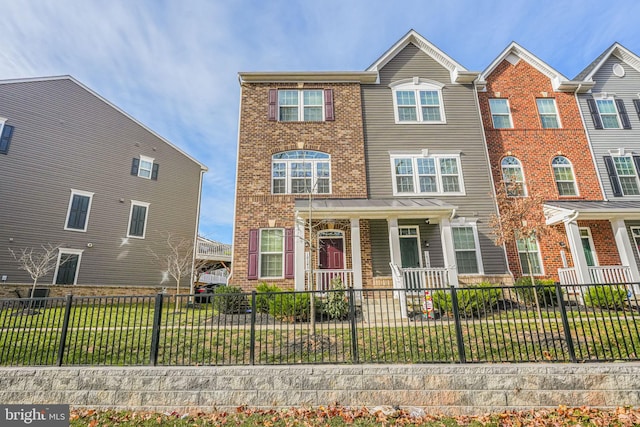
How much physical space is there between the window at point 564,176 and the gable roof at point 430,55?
17.6 feet

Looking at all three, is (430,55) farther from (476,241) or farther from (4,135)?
(4,135)

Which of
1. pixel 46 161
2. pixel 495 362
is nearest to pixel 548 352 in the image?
pixel 495 362

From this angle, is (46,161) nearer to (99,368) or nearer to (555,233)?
(99,368)

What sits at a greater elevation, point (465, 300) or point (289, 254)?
point (289, 254)

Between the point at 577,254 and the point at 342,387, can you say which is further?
Answer: the point at 577,254

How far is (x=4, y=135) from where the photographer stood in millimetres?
14734

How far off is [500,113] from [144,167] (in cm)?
1942

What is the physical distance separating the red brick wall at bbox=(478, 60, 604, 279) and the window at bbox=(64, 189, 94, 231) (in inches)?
786

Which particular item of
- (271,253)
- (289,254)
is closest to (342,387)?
(289,254)

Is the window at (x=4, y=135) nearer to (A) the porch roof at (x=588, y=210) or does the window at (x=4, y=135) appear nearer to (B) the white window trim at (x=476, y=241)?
(B) the white window trim at (x=476, y=241)

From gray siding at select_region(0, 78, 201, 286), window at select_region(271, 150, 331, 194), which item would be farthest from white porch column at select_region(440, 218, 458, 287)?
gray siding at select_region(0, 78, 201, 286)

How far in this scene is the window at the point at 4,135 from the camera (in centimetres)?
1464

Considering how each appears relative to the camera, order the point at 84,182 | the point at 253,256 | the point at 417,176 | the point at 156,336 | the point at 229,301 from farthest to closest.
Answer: the point at 84,182, the point at 417,176, the point at 253,256, the point at 229,301, the point at 156,336

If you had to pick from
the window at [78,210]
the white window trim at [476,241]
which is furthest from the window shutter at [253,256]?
the window at [78,210]
